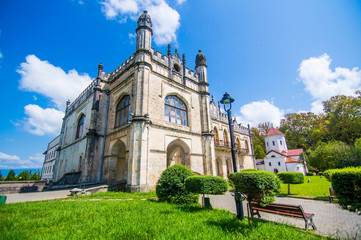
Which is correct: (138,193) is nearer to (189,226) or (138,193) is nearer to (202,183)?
(202,183)

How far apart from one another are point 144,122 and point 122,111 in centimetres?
472

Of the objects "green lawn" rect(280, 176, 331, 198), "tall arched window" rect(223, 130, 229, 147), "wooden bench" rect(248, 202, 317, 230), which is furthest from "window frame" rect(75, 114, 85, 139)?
"green lawn" rect(280, 176, 331, 198)

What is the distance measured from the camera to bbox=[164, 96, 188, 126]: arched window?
50.2ft

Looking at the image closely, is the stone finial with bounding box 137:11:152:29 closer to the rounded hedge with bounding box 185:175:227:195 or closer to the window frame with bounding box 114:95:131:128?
the window frame with bounding box 114:95:131:128

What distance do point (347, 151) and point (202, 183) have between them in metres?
24.8

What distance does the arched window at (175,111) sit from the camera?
15289mm

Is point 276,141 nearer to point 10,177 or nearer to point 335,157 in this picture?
point 335,157

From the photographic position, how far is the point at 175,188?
7688 mm

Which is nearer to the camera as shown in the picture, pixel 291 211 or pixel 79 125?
pixel 291 211

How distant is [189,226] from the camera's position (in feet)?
13.7

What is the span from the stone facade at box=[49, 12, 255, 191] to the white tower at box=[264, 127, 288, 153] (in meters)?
32.1

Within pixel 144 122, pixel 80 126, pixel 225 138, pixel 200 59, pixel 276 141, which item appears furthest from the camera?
pixel 276 141

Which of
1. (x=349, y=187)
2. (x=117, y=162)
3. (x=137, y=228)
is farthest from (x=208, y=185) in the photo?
(x=117, y=162)

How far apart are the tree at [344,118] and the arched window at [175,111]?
36664 mm
